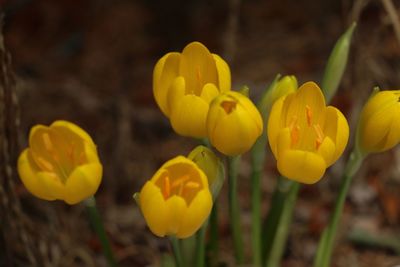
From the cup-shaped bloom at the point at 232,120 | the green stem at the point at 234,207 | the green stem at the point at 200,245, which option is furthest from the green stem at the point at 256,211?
the cup-shaped bloom at the point at 232,120

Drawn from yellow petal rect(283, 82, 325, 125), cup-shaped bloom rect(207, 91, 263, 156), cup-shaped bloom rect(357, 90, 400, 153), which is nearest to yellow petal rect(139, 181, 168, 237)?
cup-shaped bloom rect(207, 91, 263, 156)

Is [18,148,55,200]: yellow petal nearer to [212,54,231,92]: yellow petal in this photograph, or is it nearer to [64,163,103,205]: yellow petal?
[64,163,103,205]: yellow petal

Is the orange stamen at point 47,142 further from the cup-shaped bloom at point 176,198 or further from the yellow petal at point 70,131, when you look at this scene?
the cup-shaped bloom at point 176,198

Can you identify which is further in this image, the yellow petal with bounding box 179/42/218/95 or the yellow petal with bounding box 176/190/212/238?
the yellow petal with bounding box 179/42/218/95

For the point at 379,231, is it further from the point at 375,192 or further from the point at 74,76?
the point at 74,76

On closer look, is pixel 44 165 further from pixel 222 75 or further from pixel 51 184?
pixel 222 75

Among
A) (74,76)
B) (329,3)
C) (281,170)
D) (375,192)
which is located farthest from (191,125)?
(329,3)

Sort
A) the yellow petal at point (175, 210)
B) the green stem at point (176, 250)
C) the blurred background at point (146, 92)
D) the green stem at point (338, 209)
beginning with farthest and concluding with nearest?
the blurred background at point (146, 92), the green stem at point (338, 209), the green stem at point (176, 250), the yellow petal at point (175, 210)
